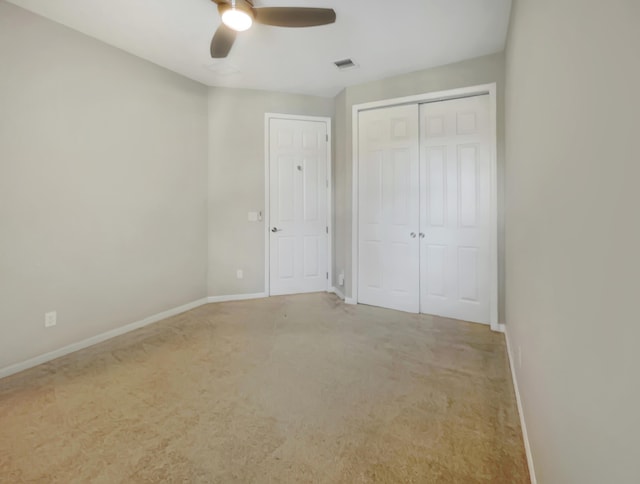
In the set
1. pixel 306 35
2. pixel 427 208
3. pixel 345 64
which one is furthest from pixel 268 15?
pixel 427 208

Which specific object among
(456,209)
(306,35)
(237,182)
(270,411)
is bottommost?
(270,411)

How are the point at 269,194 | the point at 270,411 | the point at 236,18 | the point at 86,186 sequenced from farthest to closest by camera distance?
1. the point at 269,194
2. the point at 86,186
3. the point at 236,18
4. the point at 270,411

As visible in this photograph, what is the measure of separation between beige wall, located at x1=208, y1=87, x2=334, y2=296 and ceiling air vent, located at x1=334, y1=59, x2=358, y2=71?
1.07 metres

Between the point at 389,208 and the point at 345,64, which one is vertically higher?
the point at 345,64

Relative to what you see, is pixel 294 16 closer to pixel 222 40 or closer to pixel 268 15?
pixel 268 15

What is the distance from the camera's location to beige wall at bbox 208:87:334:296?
4215 millimetres

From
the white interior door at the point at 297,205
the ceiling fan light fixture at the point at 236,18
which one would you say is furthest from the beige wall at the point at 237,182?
the ceiling fan light fixture at the point at 236,18

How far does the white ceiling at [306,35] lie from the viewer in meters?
2.47

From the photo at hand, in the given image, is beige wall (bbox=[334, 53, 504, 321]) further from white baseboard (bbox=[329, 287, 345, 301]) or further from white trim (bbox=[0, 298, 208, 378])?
white trim (bbox=[0, 298, 208, 378])

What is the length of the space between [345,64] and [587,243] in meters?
3.31

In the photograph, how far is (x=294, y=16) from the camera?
2340 millimetres

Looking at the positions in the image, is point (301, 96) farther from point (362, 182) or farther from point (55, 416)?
point (55, 416)

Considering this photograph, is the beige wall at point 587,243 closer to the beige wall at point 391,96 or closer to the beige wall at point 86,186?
the beige wall at point 391,96

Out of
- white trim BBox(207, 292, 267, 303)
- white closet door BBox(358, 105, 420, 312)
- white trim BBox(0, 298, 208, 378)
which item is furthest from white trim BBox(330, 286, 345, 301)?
white trim BBox(0, 298, 208, 378)
